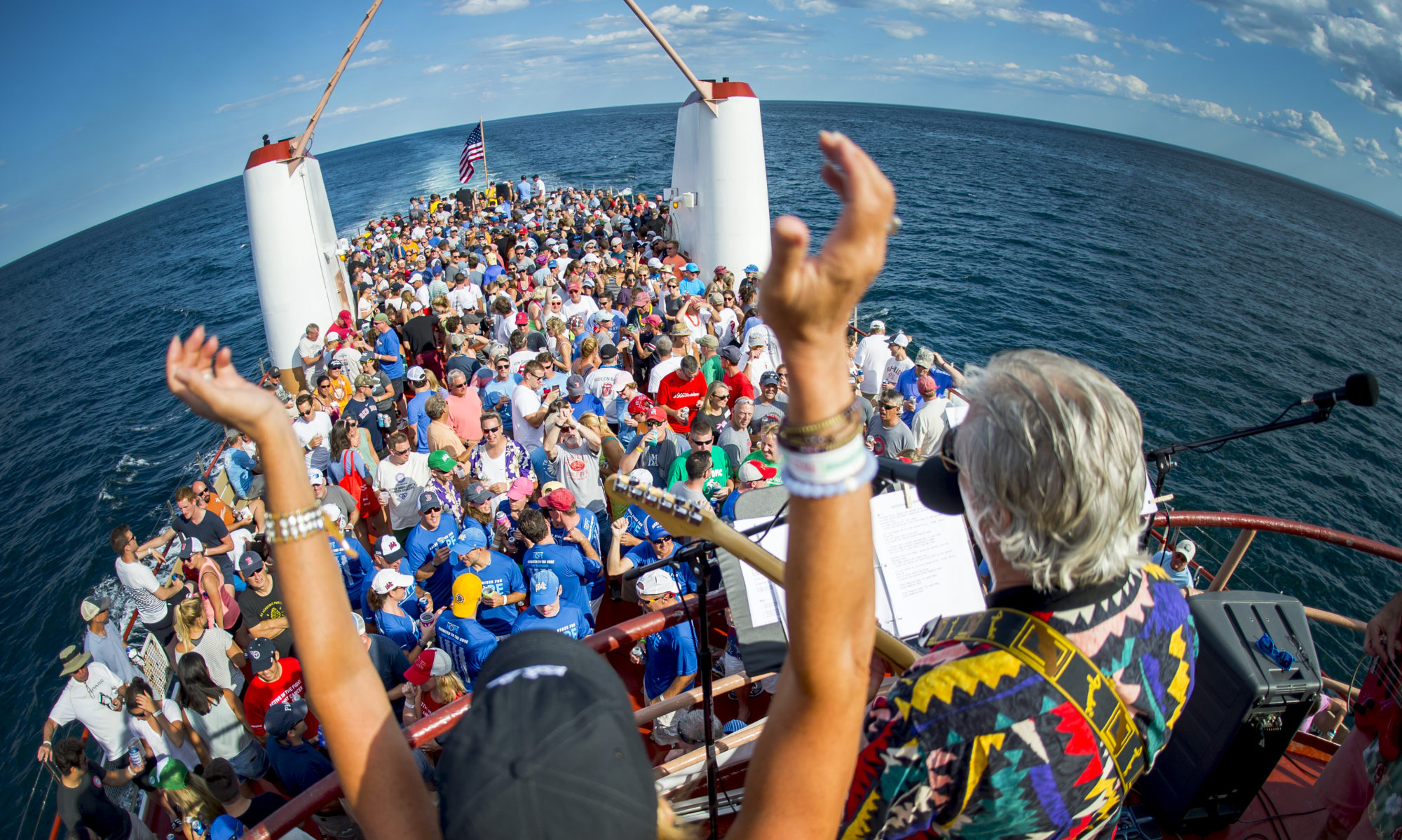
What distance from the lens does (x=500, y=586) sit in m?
4.53

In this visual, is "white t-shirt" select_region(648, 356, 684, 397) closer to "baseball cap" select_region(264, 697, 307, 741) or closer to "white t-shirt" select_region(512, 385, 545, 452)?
"white t-shirt" select_region(512, 385, 545, 452)

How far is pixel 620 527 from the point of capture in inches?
197

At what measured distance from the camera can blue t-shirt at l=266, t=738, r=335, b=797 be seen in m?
3.69

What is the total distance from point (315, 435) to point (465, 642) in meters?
3.70

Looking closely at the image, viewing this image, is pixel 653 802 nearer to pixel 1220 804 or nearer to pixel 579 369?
pixel 1220 804

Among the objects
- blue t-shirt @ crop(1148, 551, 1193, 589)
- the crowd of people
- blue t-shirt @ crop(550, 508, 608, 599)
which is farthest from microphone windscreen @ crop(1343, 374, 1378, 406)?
blue t-shirt @ crop(550, 508, 608, 599)

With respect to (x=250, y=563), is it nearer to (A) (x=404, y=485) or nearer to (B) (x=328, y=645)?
(A) (x=404, y=485)

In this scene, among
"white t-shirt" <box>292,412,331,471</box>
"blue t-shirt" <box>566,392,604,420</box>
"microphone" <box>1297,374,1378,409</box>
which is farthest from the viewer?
"blue t-shirt" <box>566,392,604,420</box>

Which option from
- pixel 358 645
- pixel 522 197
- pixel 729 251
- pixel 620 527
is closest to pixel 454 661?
pixel 620 527

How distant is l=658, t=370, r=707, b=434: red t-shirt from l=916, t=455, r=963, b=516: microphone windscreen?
18.3ft

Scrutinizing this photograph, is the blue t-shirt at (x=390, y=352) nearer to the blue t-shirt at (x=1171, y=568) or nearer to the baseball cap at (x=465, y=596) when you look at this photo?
the baseball cap at (x=465, y=596)

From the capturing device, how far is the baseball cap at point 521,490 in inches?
210

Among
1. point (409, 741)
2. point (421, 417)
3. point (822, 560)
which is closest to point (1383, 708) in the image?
point (822, 560)

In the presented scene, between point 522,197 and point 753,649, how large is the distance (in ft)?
82.7
